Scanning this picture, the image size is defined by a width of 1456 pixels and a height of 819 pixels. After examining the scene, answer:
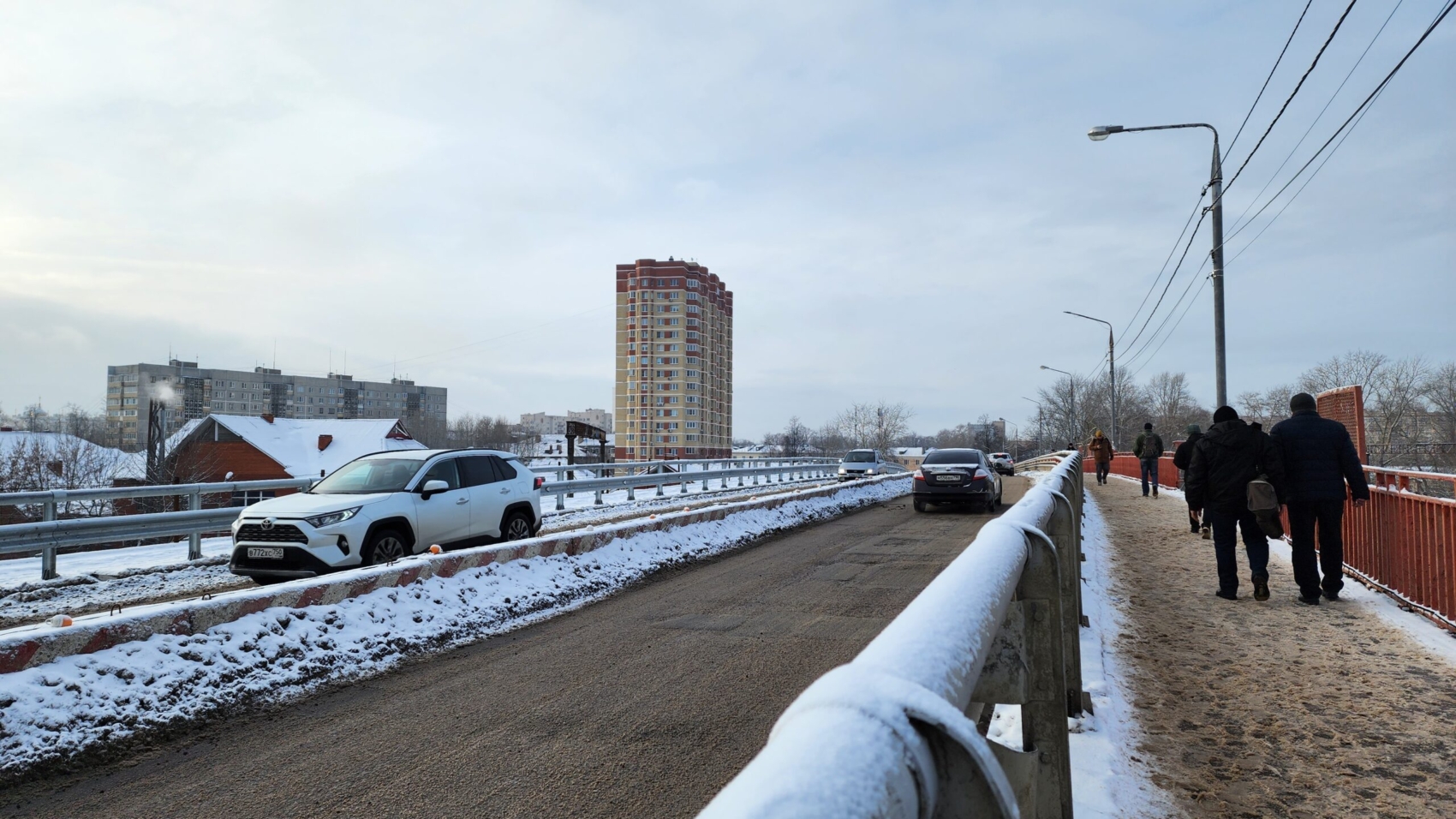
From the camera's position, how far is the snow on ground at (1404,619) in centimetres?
627

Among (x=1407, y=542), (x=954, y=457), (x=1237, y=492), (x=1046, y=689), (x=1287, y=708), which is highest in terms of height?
(x=954, y=457)

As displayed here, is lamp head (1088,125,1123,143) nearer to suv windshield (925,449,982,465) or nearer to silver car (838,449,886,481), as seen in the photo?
suv windshield (925,449,982,465)

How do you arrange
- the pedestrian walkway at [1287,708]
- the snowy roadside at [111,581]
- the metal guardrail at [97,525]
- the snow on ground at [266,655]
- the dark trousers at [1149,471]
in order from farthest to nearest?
the dark trousers at [1149,471] → the metal guardrail at [97,525] → the snowy roadside at [111,581] → the snow on ground at [266,655] → the pedestrian walkway at [1287,708]

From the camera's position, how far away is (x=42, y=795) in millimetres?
4109

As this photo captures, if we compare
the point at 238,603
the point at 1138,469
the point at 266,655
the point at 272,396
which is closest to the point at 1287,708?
the point at 266,655

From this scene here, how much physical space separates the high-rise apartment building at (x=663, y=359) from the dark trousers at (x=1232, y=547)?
119 metres

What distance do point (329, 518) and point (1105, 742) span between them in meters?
8.42

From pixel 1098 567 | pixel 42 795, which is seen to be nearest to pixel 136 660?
pixel 42 795

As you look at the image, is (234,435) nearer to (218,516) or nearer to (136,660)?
(218,516)

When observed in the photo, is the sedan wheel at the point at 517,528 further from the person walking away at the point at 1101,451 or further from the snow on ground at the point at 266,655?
the person walking away at the point at 1101,451

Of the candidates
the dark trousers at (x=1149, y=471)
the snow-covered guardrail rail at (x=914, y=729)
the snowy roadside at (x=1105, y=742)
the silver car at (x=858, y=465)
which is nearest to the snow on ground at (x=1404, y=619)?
the snowy roadside at (x=1105, y=742)

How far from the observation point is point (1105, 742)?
4.37 meters

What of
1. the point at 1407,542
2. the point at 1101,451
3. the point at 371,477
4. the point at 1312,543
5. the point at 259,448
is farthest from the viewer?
the point at 259,448

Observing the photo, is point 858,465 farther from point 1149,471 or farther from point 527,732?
point 527,732
